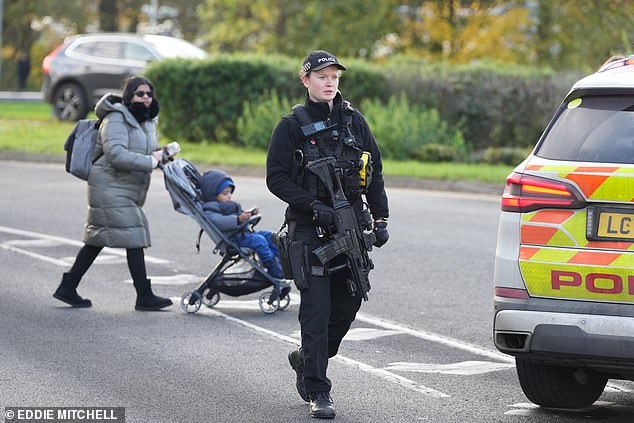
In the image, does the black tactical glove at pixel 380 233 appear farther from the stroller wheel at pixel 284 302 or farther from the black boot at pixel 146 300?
the black boot at pixel 146 300

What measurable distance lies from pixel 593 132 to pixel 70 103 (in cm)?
2341

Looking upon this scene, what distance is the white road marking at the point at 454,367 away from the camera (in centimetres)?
813

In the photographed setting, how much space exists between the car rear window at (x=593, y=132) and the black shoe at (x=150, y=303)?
14.3 feet

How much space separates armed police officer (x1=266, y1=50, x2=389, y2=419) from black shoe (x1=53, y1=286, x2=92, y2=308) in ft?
11.6

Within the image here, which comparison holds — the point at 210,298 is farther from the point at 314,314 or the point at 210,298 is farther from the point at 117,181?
the point at 314,314

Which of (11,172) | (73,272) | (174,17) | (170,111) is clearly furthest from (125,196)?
(174,17)

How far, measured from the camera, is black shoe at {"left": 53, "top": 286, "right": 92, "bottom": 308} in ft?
33.4

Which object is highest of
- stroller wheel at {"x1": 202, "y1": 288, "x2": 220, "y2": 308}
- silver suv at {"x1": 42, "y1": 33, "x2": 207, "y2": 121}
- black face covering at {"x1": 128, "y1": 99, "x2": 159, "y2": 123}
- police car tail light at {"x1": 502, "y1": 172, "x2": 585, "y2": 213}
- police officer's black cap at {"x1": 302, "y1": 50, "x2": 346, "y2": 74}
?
police officer's black cap at {"x1": 302, "y1": 50, "x2": 346, "y2": 74}

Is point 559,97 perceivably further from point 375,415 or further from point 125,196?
point 375,415

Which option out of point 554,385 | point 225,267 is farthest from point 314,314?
point 225,267

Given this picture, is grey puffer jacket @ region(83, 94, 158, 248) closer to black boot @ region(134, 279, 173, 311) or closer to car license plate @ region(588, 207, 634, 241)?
black boot @ region(134, 279, 173, 311)

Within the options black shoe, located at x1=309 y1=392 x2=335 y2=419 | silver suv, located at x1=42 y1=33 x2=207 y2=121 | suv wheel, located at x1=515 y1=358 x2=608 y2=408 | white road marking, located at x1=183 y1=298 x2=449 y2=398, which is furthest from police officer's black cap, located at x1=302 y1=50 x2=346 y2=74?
silver suv, located at x1=42 y1=33 x2=207 y2=121

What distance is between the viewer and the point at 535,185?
6383 millimetres

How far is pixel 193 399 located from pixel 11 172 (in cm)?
1396
